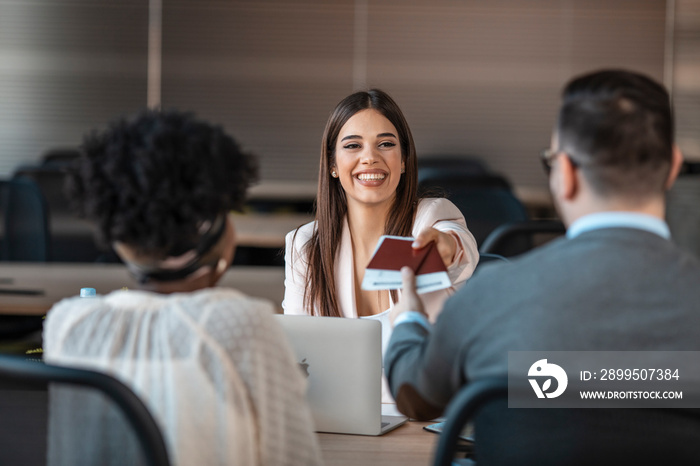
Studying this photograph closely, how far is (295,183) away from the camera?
6.98 metres

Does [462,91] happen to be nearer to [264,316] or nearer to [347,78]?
[347,78]

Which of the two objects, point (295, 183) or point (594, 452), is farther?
point (295, 183)

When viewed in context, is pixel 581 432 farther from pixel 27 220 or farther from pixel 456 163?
pixel 456 163

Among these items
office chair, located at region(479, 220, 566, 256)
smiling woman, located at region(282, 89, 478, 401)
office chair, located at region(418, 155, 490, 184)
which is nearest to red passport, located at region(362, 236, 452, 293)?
smiling woman, located at region(282, 89, 478, 401)

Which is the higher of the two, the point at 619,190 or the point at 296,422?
the point at 619,190

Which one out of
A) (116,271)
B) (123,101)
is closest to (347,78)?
(123,101)

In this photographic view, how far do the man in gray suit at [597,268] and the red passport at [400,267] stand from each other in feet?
0.87

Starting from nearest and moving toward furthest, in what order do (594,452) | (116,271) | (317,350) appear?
1. (594,452)
2. (317,350)
3. (116,271)

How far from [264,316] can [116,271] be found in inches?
101

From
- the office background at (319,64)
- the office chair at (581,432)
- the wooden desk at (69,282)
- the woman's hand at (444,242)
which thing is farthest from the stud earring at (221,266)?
the office background at (319,64)

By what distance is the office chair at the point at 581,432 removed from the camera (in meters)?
1.04

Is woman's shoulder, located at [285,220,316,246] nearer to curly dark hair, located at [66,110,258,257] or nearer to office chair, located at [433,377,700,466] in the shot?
curly dark hair, located at [66,110,258,257]

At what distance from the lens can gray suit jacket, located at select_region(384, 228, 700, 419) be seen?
1.07 meters

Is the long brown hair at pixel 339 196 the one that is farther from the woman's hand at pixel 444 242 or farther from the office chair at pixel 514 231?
the office chair at pixel 514 231
